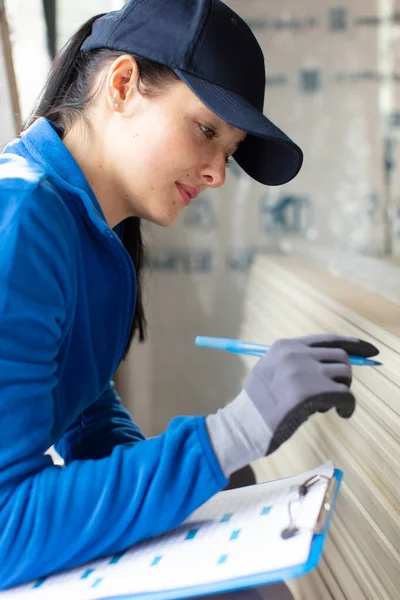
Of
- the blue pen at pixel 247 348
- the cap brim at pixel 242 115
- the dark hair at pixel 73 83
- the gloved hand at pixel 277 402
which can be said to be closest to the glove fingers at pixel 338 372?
the gloved hand at pixel 277 402

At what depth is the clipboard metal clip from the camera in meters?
0.78

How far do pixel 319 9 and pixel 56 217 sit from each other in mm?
1738

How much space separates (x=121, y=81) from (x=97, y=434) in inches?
24.8

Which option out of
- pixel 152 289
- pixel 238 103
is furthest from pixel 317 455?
pixel 152 289

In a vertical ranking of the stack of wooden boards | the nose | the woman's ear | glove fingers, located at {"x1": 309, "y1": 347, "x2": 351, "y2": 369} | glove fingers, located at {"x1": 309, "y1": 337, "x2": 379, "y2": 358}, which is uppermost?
the woman's ear

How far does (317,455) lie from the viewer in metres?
1.35

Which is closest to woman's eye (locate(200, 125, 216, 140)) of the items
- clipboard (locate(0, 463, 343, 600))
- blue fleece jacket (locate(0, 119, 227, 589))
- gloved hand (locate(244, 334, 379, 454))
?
blue fleece jacket (locate(0, 119, 227, 589))

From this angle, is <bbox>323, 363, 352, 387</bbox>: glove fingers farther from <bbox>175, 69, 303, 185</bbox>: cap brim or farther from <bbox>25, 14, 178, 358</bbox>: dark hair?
<bbox>25, 14, 178, 358</bbox>: dark hair

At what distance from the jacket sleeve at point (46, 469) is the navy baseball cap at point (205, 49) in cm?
28

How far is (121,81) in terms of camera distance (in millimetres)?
990

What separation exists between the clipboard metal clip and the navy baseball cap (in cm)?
45

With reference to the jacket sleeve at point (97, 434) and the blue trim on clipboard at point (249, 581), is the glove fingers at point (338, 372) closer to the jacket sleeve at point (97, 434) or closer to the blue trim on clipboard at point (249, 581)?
the blue trim on clipboard at point (249, 581)

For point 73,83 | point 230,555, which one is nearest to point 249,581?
point 230,555

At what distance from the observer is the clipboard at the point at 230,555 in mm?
750
